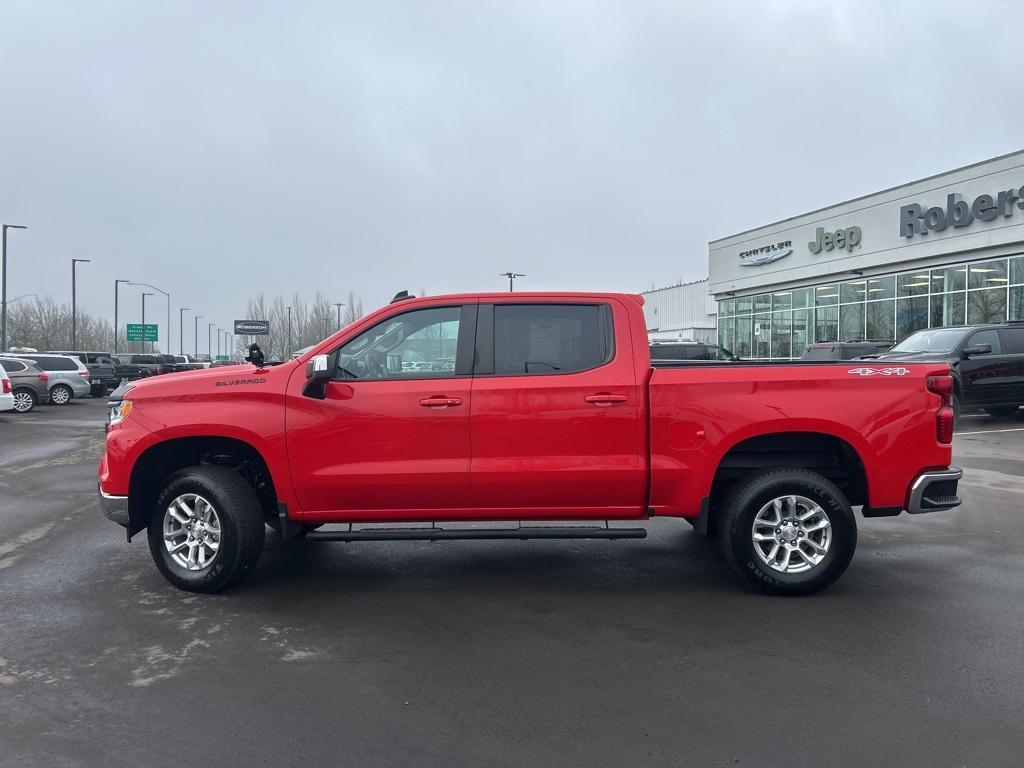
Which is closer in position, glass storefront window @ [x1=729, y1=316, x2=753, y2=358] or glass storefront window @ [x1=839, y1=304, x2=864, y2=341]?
glass storefront window @ [x1=839, y1=304, x2=864, y2=341]

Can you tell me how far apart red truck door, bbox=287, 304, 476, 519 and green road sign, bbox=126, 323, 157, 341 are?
79.9 metres

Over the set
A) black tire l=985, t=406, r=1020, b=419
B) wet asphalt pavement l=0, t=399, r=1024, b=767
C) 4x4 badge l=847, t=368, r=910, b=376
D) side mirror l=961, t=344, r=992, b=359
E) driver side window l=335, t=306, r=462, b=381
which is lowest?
wet asphalt pavement l=0, t=399, r=1024, b=767

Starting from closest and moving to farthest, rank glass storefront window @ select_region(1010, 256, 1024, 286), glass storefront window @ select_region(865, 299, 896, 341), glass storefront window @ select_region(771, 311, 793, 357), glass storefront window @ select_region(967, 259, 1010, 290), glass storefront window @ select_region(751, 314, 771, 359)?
glass storefront window @ select_region(1010, 256, 1024, 286)
glass storefront window @ select_region(967, 259, 1010, 290)
glass storefront window @ select_region(865, 299, 896, 341)
glass storefront window @ select_region(771, 311, 793, 357)
glass storefront window @ select_region(751, 314, 771, 359)

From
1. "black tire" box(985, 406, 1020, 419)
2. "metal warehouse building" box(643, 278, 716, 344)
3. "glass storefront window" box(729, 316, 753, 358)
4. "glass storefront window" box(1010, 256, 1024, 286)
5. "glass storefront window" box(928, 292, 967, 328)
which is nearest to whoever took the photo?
"black tire" box(985, 406, 1020, 419)

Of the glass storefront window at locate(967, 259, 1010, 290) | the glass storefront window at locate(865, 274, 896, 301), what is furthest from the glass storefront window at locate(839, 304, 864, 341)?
the glass storefront window at locate(967, 259, 1010, 290)

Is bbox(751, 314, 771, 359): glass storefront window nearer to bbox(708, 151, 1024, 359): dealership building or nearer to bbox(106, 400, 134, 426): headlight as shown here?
bbox(708, 151, 1024, 359): dealership building

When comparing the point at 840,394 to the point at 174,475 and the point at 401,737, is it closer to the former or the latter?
the point at 401,737

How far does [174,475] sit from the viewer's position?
5.60m

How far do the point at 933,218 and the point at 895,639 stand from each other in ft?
104

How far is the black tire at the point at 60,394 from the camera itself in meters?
25.9

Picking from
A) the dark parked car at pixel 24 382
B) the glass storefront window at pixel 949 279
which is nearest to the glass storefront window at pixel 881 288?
the glass storefront window at pixel 949 279

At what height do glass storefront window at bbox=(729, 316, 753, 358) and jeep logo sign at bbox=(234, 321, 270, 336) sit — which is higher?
jeep logo sign at bbox=(234, 321, 270, 336)

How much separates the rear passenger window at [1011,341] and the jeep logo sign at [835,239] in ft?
71.5

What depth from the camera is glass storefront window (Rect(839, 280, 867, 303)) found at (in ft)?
119
